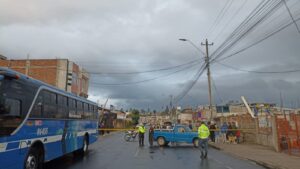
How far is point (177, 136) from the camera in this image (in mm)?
26250

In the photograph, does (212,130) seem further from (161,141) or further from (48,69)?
(48,69)

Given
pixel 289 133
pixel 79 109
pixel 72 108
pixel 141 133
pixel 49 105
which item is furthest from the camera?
pixel 141 133

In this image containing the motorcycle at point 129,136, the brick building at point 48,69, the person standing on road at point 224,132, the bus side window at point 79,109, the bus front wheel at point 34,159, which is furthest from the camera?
the brick building at point 48,69

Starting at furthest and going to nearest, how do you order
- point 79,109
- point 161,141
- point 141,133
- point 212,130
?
1. point 212,130
2. point 141,133
3. point 161,141
4. point 79,109

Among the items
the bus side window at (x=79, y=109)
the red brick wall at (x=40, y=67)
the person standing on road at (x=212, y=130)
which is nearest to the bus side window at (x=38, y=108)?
the bus side window at (x=79, y=109)

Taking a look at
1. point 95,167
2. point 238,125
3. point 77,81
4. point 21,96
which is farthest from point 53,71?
point 21,96

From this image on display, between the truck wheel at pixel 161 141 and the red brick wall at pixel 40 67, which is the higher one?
the red brick wall at pixel 40 67

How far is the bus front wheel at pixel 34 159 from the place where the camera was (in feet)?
33.5

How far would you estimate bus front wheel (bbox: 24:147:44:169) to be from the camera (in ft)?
33.5

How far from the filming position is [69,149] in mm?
15406

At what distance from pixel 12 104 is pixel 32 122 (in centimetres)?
154

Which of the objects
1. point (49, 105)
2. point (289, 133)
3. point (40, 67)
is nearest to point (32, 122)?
point (49, 105)

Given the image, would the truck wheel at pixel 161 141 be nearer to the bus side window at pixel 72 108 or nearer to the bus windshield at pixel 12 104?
the bus side window at pixel 72 108

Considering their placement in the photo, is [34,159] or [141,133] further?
[141,133]
